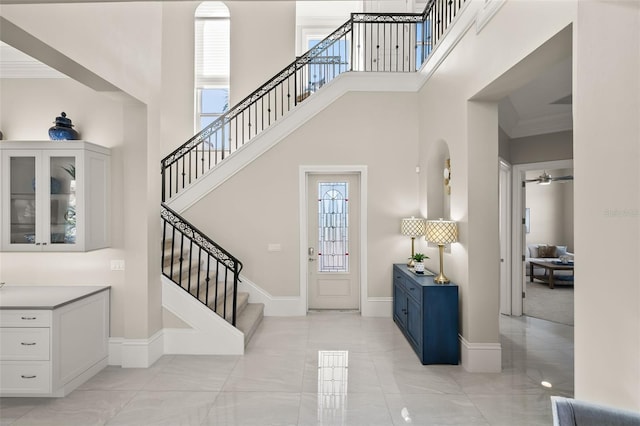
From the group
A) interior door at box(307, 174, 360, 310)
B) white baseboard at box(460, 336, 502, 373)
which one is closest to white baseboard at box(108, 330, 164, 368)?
interior door at box(307, 174, 360, 310)

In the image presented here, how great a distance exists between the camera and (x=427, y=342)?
12.9 ft

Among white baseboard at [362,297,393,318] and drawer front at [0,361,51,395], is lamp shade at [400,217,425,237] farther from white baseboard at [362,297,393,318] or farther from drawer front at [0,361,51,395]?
drawer front at [0,361,51,395]

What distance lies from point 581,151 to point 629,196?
47 cm

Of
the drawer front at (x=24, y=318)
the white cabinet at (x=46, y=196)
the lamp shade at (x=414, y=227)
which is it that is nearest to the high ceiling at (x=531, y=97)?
the white cabinet at (x=46, y=196)

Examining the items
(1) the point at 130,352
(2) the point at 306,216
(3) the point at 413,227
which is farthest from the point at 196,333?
(3) the point at 413,227

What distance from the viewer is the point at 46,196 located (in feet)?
11.4

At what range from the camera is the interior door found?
20.0ft

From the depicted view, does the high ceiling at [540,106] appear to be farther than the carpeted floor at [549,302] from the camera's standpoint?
No

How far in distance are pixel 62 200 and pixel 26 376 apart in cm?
169

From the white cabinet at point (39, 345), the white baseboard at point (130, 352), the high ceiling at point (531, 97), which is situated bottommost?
the white baseboard at point (130, 352)

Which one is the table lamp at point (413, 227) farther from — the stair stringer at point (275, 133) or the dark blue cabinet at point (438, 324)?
the stair stringer at point (275, 133)

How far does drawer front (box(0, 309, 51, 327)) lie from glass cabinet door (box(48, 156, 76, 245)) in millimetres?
711

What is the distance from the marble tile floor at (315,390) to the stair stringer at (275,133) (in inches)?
107

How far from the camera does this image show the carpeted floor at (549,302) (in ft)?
19.3
